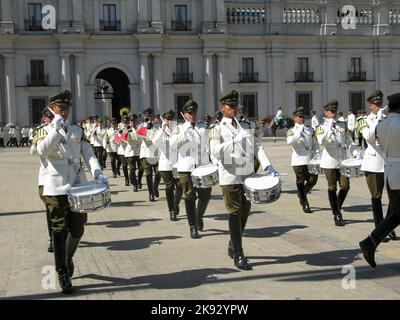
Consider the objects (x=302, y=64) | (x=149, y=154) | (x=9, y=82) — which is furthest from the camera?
(x=302, y=64)

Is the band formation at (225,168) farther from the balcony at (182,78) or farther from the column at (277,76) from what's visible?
the column at (277,76)

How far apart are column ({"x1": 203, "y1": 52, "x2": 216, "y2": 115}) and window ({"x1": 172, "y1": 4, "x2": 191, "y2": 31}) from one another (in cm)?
238

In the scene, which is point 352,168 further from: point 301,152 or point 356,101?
point 356,101

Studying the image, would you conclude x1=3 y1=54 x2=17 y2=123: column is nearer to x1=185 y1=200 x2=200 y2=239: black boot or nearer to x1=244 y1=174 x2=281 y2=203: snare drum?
x1=185 y1=200 x2=200 y2=239: black boot

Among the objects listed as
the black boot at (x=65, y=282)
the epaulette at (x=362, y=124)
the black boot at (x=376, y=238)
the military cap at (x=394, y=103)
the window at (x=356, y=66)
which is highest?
the window at (x=356, y=66)

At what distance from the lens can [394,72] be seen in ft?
153

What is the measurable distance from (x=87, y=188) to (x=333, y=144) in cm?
516

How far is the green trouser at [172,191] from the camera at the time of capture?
11.5 meters

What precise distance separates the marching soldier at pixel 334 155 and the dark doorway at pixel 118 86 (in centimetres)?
3364

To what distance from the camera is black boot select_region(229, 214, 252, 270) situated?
757cm

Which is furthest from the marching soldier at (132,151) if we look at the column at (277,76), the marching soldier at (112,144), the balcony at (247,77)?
the column at (277,76)

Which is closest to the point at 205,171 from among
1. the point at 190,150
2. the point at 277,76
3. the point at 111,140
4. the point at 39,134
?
the point at 190,150

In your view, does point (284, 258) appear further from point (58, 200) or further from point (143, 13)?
point (143, 13)

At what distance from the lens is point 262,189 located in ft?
23.9
